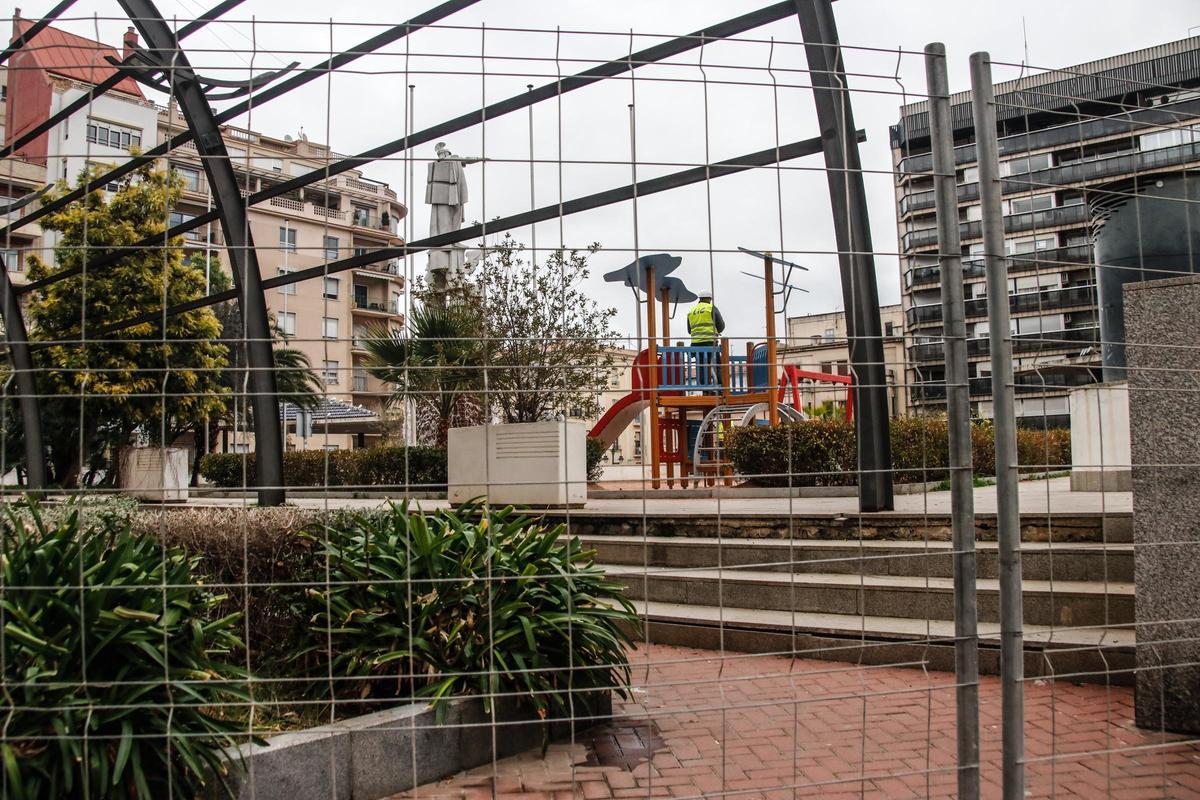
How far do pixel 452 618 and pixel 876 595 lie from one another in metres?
2.74

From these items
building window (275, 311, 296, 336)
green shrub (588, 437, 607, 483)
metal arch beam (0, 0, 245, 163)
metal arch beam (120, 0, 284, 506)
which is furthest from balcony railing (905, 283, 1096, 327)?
building window (275, 311, 296, 336)

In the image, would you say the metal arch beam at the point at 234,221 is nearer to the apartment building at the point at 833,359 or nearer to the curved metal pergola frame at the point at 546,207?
the curved metal pergola frame at the point at 546,207

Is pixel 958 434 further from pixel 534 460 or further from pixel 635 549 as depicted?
pixel 534 460

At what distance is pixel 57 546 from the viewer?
260 centimetres

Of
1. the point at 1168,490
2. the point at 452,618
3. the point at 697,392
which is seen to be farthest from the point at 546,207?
the point at 697,392

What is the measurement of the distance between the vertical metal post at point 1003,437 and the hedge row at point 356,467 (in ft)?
27.9

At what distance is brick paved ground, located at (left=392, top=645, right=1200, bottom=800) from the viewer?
9.53 feet

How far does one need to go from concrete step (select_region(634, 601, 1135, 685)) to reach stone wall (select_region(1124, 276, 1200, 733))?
508 millimetres

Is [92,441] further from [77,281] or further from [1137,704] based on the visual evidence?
[1137,704]

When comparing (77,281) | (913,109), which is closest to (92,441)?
(77,281)

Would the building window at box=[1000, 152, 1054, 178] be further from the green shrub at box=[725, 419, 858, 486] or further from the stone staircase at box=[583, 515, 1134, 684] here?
the green shrub at box=[725, 419, 858, 486]

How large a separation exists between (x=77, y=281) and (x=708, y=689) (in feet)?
41.3

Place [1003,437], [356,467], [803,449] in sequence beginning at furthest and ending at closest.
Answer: [356,467] < [803,449] < [1003,437]

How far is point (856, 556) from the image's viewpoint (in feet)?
15.3
